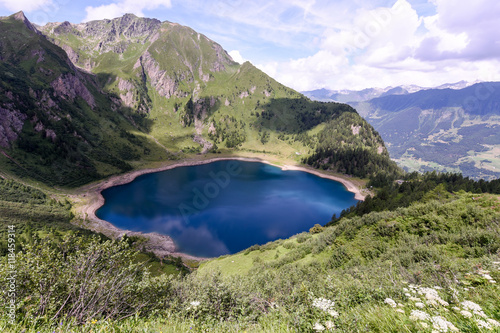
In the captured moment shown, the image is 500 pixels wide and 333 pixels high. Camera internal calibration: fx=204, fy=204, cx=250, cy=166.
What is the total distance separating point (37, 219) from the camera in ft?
203

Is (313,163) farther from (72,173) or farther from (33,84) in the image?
(33,84)

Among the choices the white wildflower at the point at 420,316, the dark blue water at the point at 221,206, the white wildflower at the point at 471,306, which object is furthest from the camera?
the dark blue water at the point at 221,206

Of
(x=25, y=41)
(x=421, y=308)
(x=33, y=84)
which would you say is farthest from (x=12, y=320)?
(x=25, y=41)

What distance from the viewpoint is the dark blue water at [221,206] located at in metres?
72.8

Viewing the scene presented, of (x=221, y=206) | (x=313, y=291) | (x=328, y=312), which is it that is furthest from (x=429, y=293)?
(x=221, y=206)

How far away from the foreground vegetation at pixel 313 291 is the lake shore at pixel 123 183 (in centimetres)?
4948

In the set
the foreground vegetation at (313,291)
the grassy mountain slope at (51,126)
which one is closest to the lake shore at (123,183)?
the grassy mountain slope at (51,126)

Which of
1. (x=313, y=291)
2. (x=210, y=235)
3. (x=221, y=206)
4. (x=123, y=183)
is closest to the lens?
(x=313, y=291)

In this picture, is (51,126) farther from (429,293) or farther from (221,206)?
(429,293)

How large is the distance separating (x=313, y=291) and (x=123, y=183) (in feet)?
462

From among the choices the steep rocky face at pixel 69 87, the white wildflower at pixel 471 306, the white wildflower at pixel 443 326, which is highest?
the steep rocky face at pixel 69 87

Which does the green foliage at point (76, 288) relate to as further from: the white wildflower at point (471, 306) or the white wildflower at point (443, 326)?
the white wildflower at point (471, 306)

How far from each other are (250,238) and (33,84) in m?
204

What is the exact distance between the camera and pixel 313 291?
42.3 feet
